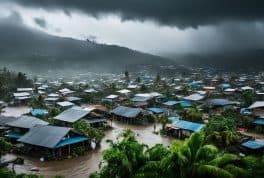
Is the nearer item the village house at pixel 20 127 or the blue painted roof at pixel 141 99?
the village house at pixel 20 127

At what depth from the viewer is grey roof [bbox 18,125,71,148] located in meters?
21.9

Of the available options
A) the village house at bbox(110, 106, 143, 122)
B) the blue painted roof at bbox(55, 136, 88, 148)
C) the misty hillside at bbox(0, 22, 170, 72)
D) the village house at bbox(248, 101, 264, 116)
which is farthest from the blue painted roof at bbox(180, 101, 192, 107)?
the misty hillside at bbox(0, 22, 170, 72)

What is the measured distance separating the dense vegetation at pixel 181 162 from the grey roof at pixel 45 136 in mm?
9614

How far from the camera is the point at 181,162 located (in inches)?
438

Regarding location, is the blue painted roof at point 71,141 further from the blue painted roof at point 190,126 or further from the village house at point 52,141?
the blue painted roof at point 190,126

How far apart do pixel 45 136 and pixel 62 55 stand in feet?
480

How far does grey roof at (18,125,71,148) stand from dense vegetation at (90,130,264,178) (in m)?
9.61

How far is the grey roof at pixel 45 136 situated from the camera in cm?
2189

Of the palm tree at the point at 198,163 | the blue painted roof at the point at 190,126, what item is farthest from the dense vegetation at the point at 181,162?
the blue painted roof at the point at 190,126

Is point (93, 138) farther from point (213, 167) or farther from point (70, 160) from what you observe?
point (213, 167)

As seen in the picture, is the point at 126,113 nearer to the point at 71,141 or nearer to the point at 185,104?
the point at 185,104

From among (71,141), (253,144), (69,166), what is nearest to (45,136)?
(71,141)

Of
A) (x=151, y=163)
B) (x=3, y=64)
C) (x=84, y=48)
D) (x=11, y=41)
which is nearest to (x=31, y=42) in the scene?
(x=11, y=41)

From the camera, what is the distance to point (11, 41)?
17538 cm
